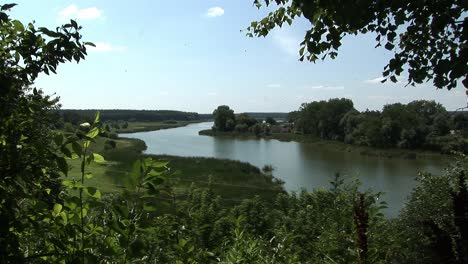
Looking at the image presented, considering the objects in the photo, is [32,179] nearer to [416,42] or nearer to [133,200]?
[133,200]

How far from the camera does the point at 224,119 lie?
89.0 meters

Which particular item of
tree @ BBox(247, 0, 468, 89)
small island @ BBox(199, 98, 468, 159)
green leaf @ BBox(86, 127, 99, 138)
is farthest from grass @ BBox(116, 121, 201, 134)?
green leaf @ BBox(86, 127, 99, 138)

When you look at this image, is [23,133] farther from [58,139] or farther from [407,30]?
[407,30]

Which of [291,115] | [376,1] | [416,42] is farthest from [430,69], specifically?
[291,115]

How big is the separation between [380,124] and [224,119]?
40.8 meters

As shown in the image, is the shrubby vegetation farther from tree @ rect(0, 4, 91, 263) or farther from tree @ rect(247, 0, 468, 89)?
tree @ rect(0, 4, 91, 263)

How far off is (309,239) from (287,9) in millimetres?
2888

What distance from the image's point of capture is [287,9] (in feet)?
10.6

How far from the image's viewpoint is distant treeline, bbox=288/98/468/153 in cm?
4791

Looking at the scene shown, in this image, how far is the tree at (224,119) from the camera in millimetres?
87625

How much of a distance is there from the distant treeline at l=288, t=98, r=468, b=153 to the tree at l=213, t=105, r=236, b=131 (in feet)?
48.3

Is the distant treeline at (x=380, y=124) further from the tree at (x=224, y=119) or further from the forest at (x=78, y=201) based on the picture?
the forest at (x=78, y=201)

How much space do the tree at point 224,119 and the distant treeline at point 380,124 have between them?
14722 millimetres

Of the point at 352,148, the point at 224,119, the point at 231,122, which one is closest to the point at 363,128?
the point at 352,148
